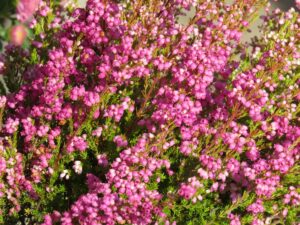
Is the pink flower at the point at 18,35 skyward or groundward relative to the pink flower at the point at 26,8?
groundward

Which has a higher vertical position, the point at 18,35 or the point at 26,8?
the point at 26,8

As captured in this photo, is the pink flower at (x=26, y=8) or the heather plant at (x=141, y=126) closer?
the heather plant at (x=141, y=126)

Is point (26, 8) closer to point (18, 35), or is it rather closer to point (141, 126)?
point (18, 35)

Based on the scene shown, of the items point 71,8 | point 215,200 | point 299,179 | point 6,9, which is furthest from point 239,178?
point 6,9

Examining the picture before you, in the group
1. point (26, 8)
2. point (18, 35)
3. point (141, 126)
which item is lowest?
point (141, 126)

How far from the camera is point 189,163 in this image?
4258 mm

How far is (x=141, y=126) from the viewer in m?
4.36

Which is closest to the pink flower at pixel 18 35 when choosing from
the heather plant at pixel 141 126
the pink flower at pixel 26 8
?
the pink flower at pixel 26 8

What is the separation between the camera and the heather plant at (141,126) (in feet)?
12.2

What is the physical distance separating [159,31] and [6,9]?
2055 mm

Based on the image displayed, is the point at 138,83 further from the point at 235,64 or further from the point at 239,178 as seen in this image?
the point at 239,178

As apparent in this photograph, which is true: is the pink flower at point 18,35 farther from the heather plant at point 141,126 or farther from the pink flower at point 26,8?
the heather plant at point 141,126

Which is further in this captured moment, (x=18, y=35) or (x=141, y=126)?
(x=18, y=35)

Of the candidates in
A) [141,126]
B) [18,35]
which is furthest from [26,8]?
[141,126]
